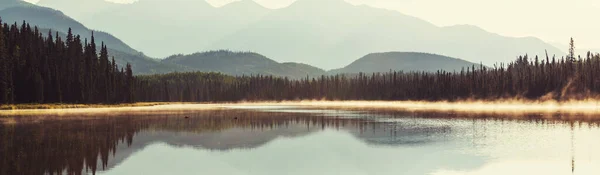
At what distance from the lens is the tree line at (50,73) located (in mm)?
120625

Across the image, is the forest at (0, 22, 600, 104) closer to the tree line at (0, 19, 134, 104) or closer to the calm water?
the tree line at (0, 19, 134, 104)

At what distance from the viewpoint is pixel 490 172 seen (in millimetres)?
28641

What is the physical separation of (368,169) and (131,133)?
28883 millimetres

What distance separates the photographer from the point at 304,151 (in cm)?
4066

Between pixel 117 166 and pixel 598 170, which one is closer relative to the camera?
pixel 598 170

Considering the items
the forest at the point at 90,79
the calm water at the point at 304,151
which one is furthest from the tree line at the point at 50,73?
the calm water at the point at 304,151

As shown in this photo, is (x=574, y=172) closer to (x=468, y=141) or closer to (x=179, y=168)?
(x=468, y=141)

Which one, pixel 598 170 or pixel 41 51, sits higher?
pixel 41 51

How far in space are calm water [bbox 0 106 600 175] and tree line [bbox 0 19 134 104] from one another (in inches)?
2888

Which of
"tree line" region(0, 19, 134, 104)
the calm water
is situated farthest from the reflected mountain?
"tree line" region(0, 19, 134, 104)

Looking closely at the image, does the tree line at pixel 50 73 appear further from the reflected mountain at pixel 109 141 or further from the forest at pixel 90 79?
the reflected mountain at pixel 109 141

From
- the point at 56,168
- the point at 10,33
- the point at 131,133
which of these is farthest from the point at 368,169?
the point at 10,33

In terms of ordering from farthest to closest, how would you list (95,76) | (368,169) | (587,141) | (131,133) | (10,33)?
(95,76)
(10,33)
(131,133)
(587,141)
(368,169)

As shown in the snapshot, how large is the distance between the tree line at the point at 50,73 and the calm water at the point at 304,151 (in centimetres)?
7335
